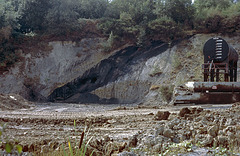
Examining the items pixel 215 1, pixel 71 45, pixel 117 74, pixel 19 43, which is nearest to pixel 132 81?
pixel 117 74

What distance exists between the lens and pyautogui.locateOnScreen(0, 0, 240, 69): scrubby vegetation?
25.1 meters

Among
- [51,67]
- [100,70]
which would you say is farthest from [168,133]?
[51,67]

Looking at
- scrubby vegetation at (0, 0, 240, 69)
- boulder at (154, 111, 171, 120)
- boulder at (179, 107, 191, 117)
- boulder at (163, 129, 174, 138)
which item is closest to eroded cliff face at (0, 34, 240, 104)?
scrubby vegetation at (0, 0, 240, 69)

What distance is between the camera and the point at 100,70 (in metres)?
25.4

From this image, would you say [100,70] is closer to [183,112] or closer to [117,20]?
[117,20]

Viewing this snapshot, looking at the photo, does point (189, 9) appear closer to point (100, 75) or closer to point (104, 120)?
point (100, 75)

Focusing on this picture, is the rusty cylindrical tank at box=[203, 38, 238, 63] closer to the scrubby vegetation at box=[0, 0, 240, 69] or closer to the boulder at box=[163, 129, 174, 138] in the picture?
the scrubby vegetation at box=[0, 0, 240, 69]

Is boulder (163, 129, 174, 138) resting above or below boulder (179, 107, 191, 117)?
below

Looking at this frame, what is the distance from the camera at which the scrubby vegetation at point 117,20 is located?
2508cm

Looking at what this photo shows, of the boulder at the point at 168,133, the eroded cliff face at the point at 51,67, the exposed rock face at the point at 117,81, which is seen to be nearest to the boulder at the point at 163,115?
the boulder at the point at 168,133

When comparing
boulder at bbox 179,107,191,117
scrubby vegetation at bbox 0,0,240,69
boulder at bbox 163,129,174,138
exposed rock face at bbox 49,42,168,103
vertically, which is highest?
scrubby vegetation at bbox 0,0,240,69

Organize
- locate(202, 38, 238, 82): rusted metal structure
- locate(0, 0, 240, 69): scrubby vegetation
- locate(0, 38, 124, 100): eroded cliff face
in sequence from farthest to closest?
locate(0, 0, 240, 69): scrubby vegetation, locate(0, 38, 124, 100): eroded cliff face, locate(202, 38, 238, 82): rusted metal structure

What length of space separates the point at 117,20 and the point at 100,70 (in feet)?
17.6

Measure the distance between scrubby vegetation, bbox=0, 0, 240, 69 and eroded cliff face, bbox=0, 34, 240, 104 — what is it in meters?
0.95
